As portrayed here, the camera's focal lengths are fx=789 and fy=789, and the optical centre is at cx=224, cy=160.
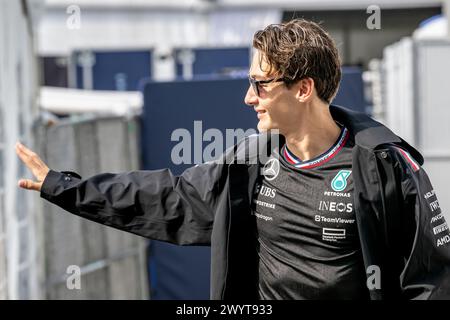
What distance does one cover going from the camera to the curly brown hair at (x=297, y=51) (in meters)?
2.87

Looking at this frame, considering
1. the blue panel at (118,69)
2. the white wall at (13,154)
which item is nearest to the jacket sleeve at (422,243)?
the white wall at (13,154)

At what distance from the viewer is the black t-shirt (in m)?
2.79

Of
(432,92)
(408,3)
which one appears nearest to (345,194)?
(432,92)

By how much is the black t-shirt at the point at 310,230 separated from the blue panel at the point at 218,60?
28.2 ft

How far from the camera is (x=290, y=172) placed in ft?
9.66

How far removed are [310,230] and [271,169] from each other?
0.31 metres

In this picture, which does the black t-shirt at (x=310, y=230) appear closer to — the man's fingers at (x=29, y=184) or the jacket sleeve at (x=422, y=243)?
the jacket sleeve at (x=422, y=243)

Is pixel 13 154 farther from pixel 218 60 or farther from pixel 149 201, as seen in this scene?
pixel 218 60

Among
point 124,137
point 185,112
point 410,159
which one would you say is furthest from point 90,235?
point 410,159

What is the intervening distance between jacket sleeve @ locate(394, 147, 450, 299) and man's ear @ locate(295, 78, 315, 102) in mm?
468

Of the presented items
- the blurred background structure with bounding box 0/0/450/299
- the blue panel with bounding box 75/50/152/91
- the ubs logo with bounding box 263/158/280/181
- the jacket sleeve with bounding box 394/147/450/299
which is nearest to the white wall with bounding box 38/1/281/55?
the blue panel with bounding box 75/50/152/91

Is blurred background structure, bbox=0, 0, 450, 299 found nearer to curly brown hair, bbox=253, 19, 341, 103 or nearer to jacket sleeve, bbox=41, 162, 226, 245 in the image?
curly brown hair, bbox=253, 19, 341, 103
